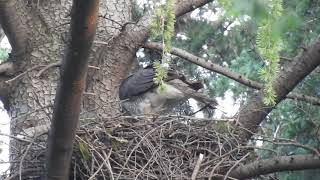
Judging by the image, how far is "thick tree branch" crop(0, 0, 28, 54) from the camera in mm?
4277

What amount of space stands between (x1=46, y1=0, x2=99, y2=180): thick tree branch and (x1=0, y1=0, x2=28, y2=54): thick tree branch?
1383 mm

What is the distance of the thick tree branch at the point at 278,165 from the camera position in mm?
3586

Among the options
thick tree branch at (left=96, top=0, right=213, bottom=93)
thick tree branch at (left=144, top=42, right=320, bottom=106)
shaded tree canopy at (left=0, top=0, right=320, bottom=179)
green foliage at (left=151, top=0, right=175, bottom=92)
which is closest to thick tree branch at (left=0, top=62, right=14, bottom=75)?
shaded tree canopy at (left=0, top=0, right=320, bottom=179)

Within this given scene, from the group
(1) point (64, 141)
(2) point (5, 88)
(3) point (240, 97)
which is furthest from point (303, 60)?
(3) point (240, 97)

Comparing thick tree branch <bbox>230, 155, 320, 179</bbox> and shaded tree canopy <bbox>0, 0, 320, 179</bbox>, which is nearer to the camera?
thick tree branch <bbox>230, 155, 320, 179</bbox>

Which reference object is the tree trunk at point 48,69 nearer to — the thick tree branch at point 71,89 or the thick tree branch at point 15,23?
the thick tree branch at point 15,23

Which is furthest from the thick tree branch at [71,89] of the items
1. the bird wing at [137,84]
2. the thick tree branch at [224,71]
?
the bird wing at [137,84]

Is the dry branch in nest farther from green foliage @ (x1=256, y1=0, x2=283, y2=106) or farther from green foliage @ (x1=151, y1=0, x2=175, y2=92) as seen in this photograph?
green foliage @ (x1=256, y1=0, x2=283, y2=106)

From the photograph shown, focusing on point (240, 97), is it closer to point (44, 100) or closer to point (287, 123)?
point (287, 123)

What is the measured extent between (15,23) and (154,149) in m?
1.33

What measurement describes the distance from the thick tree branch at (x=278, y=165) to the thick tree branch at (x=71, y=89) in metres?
1.09

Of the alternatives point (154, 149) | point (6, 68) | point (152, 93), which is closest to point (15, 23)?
point (6, 68)

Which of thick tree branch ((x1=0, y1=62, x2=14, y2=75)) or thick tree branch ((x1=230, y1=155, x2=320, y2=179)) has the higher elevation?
thick tree branch ((x1=0, y1=62, x2=14, y2=75))

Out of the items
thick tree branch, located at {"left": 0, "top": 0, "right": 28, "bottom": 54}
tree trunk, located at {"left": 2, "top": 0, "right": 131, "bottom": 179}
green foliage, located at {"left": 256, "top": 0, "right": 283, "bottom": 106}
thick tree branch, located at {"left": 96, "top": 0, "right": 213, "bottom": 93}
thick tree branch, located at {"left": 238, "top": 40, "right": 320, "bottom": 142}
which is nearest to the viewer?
green foliage, located at {"left": 256, "top": 0, "right": 283, "bottom": 106}
